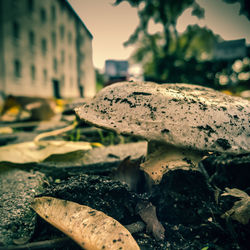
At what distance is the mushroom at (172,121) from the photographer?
67cm

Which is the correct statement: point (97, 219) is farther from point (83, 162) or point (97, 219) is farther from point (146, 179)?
point (83, 162)

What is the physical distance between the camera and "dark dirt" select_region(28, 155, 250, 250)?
0.74 metres

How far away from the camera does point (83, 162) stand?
1309 millimetres

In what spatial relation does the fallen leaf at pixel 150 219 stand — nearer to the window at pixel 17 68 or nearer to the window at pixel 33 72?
the window at pixel 17 68

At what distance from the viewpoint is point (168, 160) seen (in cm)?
76

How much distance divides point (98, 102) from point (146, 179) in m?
0.47

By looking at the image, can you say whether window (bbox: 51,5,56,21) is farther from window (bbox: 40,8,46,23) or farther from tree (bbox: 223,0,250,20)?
tree (bbox: 223,0,250,20)

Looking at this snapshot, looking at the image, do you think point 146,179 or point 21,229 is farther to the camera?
point 146,179

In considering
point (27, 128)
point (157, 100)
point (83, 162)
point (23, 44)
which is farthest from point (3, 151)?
point (23, 44)

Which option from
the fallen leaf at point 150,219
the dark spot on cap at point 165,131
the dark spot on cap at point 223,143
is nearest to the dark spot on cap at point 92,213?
the fallen leaf at point 150,219

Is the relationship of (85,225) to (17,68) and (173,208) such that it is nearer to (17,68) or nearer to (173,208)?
(173,208)

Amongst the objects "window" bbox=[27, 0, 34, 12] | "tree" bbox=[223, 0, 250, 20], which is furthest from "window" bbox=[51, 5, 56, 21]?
"tree" bbox=[223, 0, 250, 20]

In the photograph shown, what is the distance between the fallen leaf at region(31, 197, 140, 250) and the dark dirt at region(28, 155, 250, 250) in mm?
69

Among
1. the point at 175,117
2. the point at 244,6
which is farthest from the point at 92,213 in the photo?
the point at 244,6
